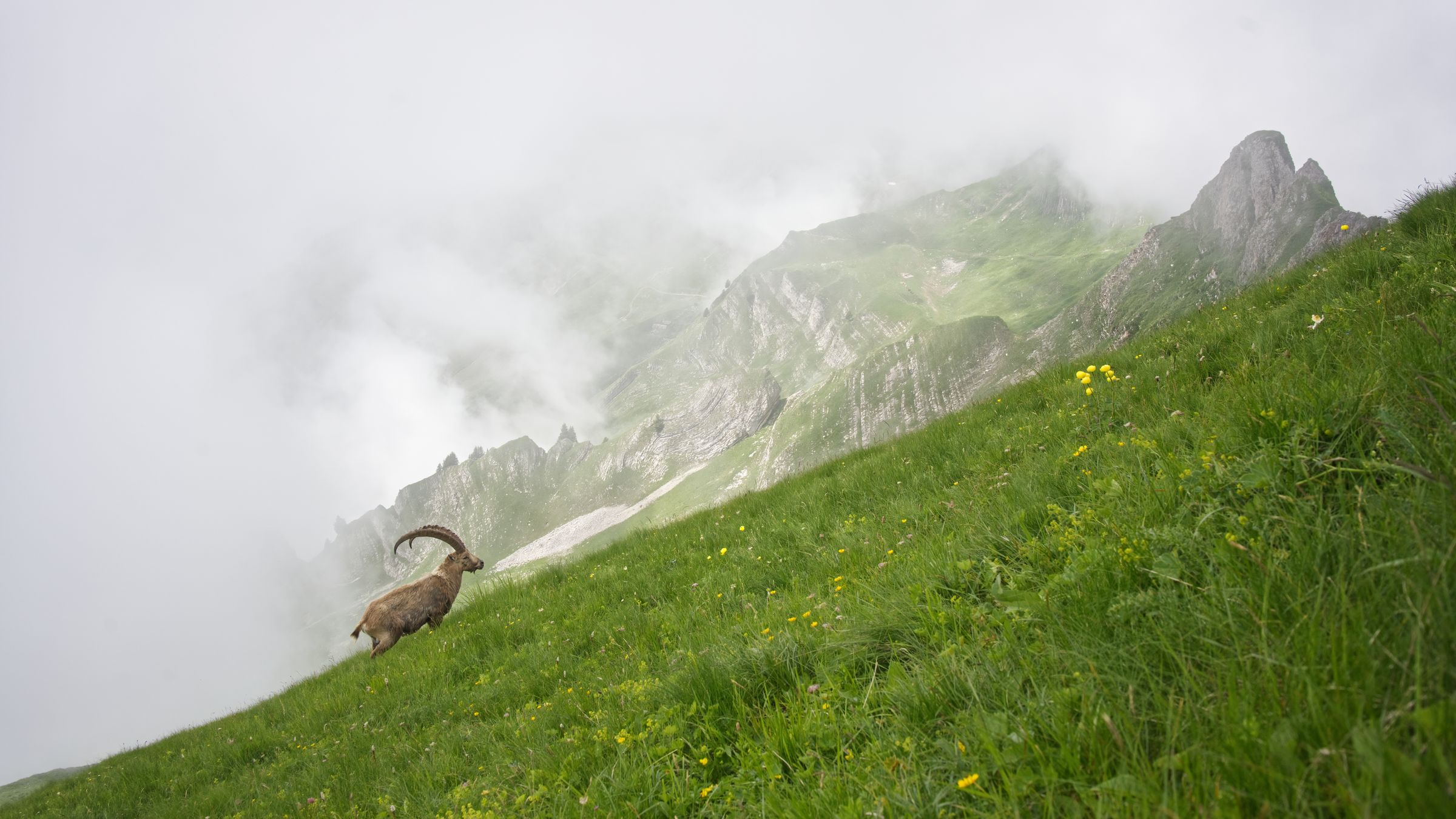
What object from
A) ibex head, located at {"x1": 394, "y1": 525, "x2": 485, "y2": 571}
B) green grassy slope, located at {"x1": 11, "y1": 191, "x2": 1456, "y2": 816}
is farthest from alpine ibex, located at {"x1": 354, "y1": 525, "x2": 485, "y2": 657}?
green grassy slope, located at {"x1": 11, "y1": 191, "x2": 1456, "y2": 816}

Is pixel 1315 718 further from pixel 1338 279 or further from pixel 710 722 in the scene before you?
pixel 1338 279

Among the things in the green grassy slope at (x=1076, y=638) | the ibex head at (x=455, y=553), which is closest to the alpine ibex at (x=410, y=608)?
the ibex head at (x=455, y=553)

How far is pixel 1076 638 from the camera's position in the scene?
2768 mm

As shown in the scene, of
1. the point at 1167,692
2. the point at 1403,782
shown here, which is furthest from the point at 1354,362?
the point at 1403,782

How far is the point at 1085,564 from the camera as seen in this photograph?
11.1ft

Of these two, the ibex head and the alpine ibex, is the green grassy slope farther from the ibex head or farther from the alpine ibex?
the ibex head

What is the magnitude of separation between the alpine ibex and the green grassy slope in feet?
13.6

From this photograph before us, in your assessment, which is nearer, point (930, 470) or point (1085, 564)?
point (1085, 564)

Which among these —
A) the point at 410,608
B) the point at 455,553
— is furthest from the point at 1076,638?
the point at 455,553

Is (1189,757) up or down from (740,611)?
down

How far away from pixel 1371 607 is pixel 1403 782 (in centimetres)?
83

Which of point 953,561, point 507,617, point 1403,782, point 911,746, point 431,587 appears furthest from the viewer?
point 431,587

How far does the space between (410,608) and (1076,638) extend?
13.6 metres

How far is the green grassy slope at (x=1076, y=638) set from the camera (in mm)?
1800
